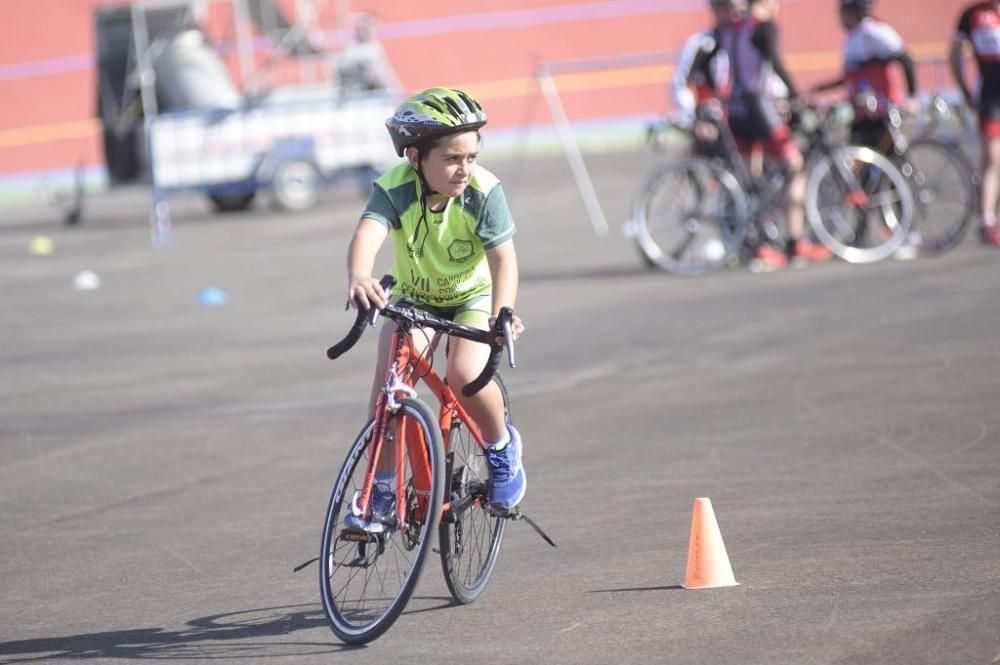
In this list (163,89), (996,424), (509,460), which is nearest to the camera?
(509,460)

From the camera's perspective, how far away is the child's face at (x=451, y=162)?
580cm

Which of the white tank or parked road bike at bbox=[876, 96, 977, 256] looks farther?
the white tank

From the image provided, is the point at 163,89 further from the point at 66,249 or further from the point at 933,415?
the point at 933,415

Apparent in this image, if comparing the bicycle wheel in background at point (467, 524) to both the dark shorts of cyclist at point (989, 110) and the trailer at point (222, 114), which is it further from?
the trailer at point (222, 114)

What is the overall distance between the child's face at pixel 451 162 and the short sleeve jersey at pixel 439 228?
0.11 metres

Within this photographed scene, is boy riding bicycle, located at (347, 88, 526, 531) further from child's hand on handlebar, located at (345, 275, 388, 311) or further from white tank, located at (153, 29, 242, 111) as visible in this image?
white tank, located at (153, 29, 242, 111)

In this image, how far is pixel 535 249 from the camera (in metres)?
18.4

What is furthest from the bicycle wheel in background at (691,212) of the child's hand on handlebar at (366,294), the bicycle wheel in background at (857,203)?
the child's hand on handlebar at (366,294)

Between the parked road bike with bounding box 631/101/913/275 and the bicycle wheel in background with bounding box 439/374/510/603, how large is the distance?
875cm

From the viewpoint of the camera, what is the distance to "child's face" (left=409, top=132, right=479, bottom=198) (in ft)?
19.0

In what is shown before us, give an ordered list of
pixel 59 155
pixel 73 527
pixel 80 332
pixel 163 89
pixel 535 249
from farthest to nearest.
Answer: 1. pixel 59 155
2. pixel 163 89
3. pixel 535 249
4. pixel 80 332
5. pixel 73 527

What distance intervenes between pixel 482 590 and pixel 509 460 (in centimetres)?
55

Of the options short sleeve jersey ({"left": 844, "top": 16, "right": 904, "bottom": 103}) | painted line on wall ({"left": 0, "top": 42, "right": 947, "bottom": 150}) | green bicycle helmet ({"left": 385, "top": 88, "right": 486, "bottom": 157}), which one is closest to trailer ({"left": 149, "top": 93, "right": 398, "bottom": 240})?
short sleeve jersey ({"left": 844, "top": 16, "right": 904, "bottom": 103})

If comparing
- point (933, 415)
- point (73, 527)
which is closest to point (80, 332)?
point (73, 527)
